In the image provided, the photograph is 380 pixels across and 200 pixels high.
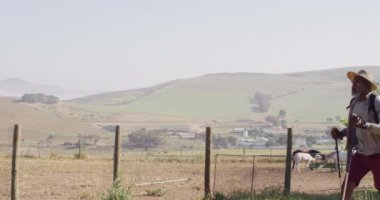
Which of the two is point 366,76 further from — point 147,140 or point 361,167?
point 147,140

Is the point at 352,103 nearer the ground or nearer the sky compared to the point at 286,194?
nearer the sky

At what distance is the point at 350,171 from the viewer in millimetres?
8812

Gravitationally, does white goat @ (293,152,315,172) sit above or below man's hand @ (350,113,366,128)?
below

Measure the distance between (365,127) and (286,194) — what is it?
5.31 meters

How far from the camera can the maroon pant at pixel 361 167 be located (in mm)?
8672

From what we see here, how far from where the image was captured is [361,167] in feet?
29.0

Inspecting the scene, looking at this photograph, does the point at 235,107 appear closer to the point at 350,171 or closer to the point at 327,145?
the point at 327,145

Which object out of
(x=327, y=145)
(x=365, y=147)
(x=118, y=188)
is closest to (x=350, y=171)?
(x=365, y=147)

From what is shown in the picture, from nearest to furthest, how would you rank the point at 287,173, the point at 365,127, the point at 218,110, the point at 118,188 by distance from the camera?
1. the point at 365,127
2. the point at 118,188
3. the point at 287,173
4. the point at 218,110

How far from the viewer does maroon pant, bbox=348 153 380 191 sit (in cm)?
867

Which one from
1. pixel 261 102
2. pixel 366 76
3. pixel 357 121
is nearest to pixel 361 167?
pixel 357 121

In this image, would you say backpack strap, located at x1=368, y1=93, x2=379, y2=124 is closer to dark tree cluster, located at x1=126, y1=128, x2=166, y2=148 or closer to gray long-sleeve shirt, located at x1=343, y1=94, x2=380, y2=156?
gray long-sleeve shirt, located at x1=343, y1=94, x2=380, y2=156

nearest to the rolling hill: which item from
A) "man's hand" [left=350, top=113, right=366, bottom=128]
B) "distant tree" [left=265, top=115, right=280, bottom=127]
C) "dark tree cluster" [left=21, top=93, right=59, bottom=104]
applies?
"dark tree cluster" [left=21, top=93, right=59, bottom=104]

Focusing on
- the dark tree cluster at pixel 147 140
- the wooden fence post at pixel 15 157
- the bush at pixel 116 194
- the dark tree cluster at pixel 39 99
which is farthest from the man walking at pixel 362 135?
the dark tree cluster at pixel 39 99
